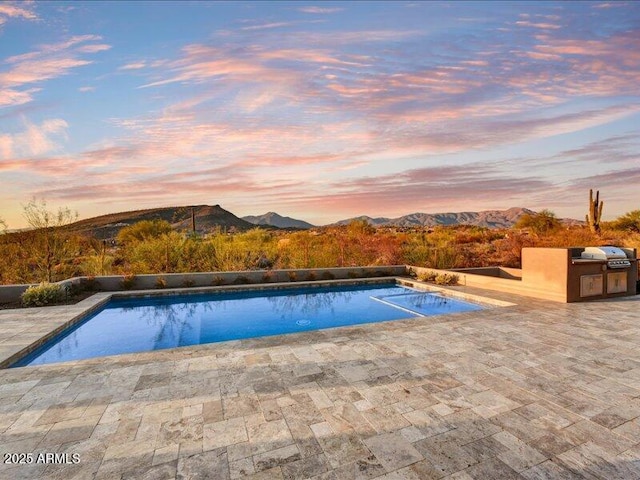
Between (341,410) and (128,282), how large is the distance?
268 inches

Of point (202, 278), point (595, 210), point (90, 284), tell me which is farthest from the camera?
point (595, 210)

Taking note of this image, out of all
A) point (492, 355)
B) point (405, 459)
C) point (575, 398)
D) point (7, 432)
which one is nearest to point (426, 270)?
point (492, 355)

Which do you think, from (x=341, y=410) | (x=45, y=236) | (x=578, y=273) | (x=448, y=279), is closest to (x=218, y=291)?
(x=45, y=236)

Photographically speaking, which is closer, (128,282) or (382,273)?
(128,282)

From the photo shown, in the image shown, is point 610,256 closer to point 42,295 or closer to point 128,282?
point 128,282

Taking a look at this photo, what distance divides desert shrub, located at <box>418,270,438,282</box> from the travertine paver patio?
4.44 metres

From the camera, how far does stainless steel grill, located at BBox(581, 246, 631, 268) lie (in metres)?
6.04

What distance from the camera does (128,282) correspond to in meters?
7.57

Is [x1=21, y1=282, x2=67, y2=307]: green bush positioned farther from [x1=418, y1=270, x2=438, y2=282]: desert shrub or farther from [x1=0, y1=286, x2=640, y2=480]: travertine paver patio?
[x1=418, y1=270, x2=438, y2=282]: desert shrub

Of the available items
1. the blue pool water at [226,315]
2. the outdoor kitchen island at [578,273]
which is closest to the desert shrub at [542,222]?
the outdoor kitchen island at [578,273]

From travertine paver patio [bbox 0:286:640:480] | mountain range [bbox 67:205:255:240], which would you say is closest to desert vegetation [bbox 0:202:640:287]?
travertine paver patio [bbox 0:286:640:480]

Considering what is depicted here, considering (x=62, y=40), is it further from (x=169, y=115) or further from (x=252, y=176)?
(x=252, y=176)

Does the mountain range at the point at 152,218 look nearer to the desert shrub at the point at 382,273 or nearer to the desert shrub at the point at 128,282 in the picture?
the desert shrub at the point at 382,273

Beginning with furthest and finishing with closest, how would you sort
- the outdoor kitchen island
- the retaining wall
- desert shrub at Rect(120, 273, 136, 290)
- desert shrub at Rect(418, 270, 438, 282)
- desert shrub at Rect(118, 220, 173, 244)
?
desert shrub at Rect(118, 220, 173, 244)
desert shrub at Rect(418, 270, 438, 282)
desert shrub at Rect(120, 273, 136, 290)
the retaining wall
the outdoor kitchen island
